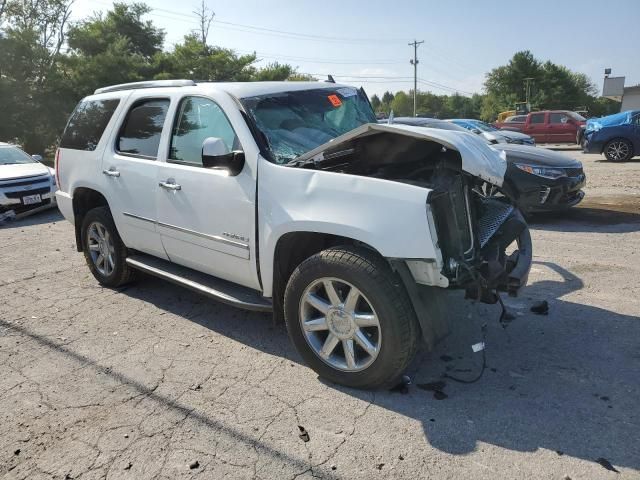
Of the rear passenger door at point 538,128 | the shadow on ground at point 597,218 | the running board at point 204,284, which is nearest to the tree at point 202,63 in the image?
the rear passenger door at point 538,128

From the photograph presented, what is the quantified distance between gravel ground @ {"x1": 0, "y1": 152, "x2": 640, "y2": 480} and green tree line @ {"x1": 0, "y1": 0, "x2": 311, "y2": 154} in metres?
22.1

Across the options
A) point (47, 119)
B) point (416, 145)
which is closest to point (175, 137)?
point (416, 145)

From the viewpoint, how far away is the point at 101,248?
5320 millimetres

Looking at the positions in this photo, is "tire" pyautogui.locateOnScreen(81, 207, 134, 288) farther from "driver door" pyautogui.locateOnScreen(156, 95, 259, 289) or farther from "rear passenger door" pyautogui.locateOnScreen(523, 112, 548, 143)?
"rear passenger door" pyautogui.locateOnScreen(523, 112, 548, 143)

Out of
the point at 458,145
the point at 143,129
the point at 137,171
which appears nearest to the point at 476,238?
the point at 458,145

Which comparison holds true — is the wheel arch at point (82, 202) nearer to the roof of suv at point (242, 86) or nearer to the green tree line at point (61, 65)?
the roof of suv at point (242, 86)

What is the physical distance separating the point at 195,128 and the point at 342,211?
1683 mm

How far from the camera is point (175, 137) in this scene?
4.20 metres

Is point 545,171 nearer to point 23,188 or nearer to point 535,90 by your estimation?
point 23,188

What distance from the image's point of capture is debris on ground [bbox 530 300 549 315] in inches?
170

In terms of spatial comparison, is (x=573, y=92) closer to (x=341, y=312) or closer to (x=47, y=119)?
(x=47, y=119)

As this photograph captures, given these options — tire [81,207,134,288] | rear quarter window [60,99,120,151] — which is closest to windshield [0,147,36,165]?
rear quarter window [60,99,120,151]

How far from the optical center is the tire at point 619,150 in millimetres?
15008

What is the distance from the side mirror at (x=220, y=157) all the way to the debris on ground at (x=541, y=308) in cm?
274
